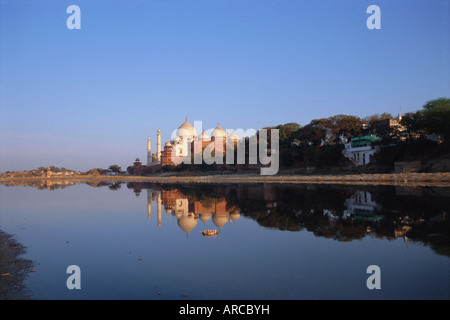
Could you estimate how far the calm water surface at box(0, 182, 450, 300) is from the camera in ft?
15.1

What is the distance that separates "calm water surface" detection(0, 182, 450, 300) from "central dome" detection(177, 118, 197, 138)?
175ft

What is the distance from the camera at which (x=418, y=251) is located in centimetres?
626

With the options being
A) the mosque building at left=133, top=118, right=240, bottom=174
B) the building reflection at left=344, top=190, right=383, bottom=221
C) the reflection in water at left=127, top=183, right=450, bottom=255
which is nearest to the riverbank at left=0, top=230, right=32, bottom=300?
the reflection in water at left=127, top=183, right=450, bottom=255

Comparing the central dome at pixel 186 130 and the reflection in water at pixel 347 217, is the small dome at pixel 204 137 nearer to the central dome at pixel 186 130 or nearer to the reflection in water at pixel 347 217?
the central dome at pixel 186 130

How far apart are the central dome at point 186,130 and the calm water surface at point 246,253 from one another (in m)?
53.2

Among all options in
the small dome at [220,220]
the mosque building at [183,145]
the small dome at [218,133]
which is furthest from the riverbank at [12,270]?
the small dome at [218,133]

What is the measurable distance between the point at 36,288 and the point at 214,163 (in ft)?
151

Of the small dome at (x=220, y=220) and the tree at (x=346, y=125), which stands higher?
the tree at (x=346, y=125)

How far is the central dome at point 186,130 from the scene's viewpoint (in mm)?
64637

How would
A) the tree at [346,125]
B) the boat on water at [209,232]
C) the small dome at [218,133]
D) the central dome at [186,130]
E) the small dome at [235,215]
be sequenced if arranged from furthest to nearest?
the central dome at [186,130] → the small dome at [218,133] → the tree at [346,125] → the small dome at [235,215] → the boat on water at [209,232]

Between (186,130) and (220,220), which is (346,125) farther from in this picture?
(186,130)
